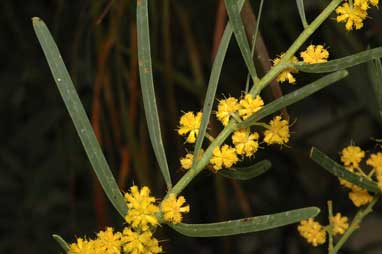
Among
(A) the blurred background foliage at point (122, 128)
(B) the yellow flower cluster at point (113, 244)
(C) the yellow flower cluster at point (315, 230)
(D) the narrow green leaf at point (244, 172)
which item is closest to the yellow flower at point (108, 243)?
(B) the yellow flower cluster at point (113, 244)

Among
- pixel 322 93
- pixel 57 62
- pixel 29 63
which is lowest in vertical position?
pixel 57 62

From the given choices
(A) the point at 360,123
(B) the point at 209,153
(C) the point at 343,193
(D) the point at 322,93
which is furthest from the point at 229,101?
(A) the point at 360,123

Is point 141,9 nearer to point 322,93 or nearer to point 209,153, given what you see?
point 209,153

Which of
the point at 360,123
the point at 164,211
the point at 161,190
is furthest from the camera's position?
the point at 360,123

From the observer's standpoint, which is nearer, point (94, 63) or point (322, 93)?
point (94, 63)

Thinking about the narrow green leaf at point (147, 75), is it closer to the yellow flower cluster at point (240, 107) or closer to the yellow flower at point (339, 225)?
the yellow flower cluster at point (240, 107)

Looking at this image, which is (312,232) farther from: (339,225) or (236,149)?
(236,149)
